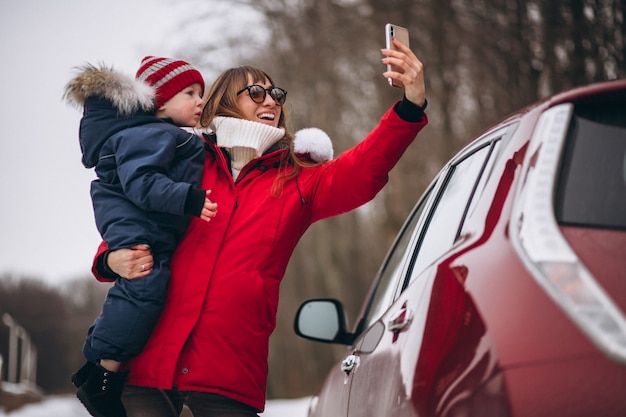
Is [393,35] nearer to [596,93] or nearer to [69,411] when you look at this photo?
[596,93]

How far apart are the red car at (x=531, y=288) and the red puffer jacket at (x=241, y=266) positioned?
2.63 ft

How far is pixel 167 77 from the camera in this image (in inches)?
153

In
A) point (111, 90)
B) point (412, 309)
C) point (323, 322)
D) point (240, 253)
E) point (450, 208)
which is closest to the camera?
point (412, 309)

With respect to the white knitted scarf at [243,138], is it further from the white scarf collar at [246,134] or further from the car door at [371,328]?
the car door at [371,328]

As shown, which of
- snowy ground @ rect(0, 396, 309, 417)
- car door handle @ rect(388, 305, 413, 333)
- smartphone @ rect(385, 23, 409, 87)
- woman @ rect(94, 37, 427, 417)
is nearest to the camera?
car door handle @ rect(388, 305, 413, 333)

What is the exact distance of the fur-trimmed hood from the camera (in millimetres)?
3645

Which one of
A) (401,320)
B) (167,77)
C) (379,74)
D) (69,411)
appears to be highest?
(379,74)

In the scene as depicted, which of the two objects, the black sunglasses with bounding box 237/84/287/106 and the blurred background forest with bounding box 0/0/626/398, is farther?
the blurred background forest with bounding box 0/0/626/398

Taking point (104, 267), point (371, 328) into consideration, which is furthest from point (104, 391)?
point (371, 328)

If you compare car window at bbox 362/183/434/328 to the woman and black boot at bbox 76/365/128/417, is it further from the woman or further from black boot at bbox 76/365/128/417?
black boot at bbox 76/365/128/417

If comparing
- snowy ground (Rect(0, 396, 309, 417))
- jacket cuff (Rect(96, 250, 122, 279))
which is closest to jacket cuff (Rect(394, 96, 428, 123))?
jacket cuff (Rect(96, 250, 122, 279))

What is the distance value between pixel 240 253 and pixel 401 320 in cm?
105

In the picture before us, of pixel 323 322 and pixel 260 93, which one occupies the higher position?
pixel 260 93

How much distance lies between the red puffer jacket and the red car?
80cm
